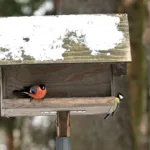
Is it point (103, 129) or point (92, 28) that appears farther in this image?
point (103, 129)

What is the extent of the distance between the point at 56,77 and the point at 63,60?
0.21m

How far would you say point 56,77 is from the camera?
2080 millimetres

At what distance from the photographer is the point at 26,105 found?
6.44 ft

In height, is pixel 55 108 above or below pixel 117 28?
below

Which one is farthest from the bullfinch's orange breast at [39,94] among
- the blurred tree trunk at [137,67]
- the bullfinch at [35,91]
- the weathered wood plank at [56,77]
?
the blurred tree trunk at [137,67]

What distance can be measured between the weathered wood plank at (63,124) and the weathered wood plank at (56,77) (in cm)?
9

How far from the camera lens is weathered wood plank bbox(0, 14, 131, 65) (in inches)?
74.7

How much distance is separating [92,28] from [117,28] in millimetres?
113

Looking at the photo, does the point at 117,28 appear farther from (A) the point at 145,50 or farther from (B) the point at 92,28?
(A) the point at 145,50

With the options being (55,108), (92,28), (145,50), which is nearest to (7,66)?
(55,108)

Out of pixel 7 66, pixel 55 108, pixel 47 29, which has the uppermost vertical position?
pixel 47 29


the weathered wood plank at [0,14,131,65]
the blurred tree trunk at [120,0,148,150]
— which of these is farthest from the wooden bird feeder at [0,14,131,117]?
the blurred tree trunk at [120,0,148,150]

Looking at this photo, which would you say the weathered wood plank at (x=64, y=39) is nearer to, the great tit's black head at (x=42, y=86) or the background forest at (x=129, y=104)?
the great tit's black head at (x=42, y=86)

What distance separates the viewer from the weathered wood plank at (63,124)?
6.70 ft
